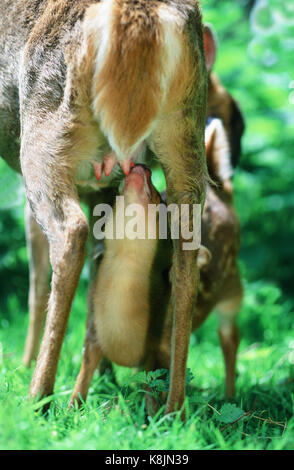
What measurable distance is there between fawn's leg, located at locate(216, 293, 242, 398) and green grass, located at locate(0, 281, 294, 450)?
0.51 feet

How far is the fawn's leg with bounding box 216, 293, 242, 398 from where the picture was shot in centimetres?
437

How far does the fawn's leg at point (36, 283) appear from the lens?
434 centimetres

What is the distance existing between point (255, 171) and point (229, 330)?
107 inches

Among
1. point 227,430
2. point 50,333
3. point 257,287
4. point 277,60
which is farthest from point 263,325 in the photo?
point 50,333

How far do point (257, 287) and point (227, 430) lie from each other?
11.1ft

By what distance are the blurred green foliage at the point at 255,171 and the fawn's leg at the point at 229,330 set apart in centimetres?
192

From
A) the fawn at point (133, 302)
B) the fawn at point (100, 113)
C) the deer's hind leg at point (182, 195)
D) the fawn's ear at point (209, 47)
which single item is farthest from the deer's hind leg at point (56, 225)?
the fawn's ear at point (209, 47)

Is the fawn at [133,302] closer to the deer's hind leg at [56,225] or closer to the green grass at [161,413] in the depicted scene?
the green grass at [161,413]

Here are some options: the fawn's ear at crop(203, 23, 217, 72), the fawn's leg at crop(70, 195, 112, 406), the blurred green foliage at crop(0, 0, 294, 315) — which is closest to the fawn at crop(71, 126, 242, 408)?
the fawn's leg at crop(70, 195, 112, 406)

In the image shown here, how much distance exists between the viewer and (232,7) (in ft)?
20.3

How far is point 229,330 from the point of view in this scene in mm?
4520

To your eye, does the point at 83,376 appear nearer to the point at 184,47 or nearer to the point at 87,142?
the point at 87,142

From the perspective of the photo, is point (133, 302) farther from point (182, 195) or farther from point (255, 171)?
point (255, 171)

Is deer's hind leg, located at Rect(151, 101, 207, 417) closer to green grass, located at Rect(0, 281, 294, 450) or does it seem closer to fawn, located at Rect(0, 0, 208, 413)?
fawn, located at Rect(0, 0, 208, 413)
